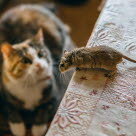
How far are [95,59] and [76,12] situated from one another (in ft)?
6.21

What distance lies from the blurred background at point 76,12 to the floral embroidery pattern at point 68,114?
1701mm

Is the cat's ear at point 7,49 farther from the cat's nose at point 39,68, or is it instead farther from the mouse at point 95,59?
the mouse at point 95,59

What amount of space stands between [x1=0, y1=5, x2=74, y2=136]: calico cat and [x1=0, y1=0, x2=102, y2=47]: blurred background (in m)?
0.50

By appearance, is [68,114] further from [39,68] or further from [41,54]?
[41,54]

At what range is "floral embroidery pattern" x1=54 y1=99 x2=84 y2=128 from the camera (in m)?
0.79

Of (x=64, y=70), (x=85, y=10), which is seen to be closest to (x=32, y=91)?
(x=64, y=70)

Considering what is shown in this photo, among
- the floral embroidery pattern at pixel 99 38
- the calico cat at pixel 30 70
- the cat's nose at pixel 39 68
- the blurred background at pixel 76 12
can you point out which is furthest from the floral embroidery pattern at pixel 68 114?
the blurred background at pixel 76 12

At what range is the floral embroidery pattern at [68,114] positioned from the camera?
792 millimetres

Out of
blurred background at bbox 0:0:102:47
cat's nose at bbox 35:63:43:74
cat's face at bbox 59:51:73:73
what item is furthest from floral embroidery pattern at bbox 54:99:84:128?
blurred background at bbox 0:0:102:47

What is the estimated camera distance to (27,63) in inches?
60.3

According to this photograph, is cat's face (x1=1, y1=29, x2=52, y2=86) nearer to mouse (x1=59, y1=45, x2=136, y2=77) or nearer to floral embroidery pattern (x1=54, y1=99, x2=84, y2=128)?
mouse (x1=59, y1=45, x2=136, y2=77)

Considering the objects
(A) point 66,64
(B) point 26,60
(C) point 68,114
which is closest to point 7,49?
(B) point 26,60

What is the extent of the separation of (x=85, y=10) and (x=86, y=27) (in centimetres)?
28

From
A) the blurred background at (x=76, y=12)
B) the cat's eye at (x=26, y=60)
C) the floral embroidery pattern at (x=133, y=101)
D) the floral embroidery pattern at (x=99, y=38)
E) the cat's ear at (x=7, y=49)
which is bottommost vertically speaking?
the blurred background at (x=76, y=12)
